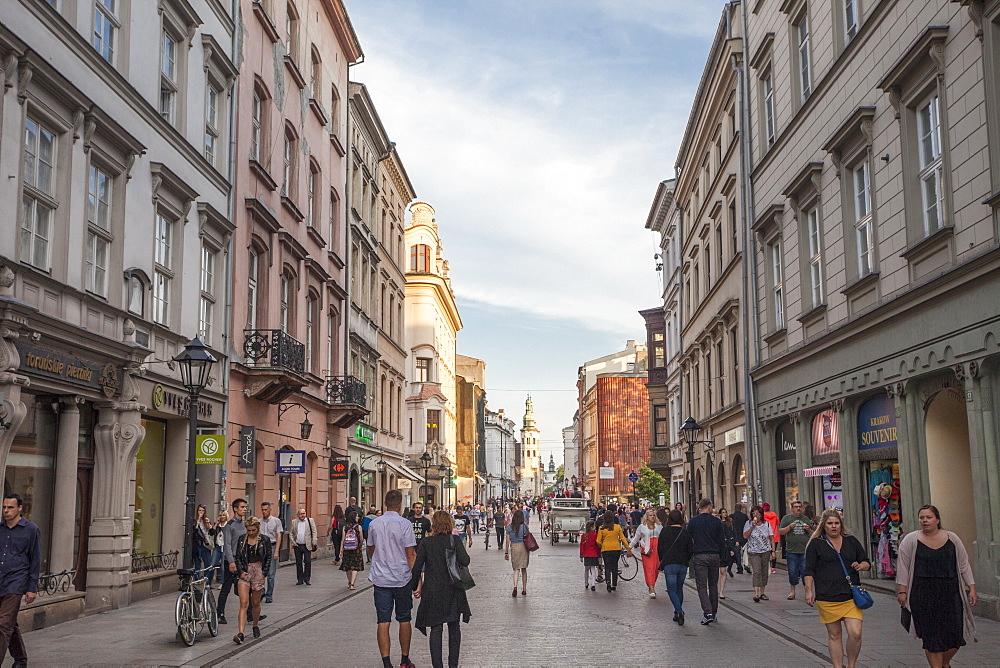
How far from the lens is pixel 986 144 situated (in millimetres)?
14109

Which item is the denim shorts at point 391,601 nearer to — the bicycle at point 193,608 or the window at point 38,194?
the bicycle at point 193,608

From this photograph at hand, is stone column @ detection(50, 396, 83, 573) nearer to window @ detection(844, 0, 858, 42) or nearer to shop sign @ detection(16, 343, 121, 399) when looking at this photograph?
shop sign @ detection(16, 343, 121, 399)

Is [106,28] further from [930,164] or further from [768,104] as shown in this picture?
[768,104]

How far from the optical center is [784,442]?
87.4 feet

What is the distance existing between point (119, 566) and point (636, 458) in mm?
90991

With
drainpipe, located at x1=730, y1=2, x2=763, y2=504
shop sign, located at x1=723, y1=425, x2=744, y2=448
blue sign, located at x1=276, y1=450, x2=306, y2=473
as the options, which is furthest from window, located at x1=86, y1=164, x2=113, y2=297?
shop sign, located at x1=723, y1=425, x2=744, y2=448

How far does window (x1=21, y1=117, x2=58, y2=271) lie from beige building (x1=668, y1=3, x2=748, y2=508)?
60.3 feet

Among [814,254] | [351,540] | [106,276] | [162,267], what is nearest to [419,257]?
[814,254]

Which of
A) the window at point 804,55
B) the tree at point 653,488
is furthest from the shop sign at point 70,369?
the tree at point 653,488

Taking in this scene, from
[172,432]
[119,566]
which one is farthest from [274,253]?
[119,566]

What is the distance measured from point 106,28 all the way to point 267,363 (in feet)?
31.8

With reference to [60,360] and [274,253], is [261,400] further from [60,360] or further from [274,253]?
[60,360]

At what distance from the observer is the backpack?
2191 cm

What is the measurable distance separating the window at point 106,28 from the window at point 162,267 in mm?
3365
